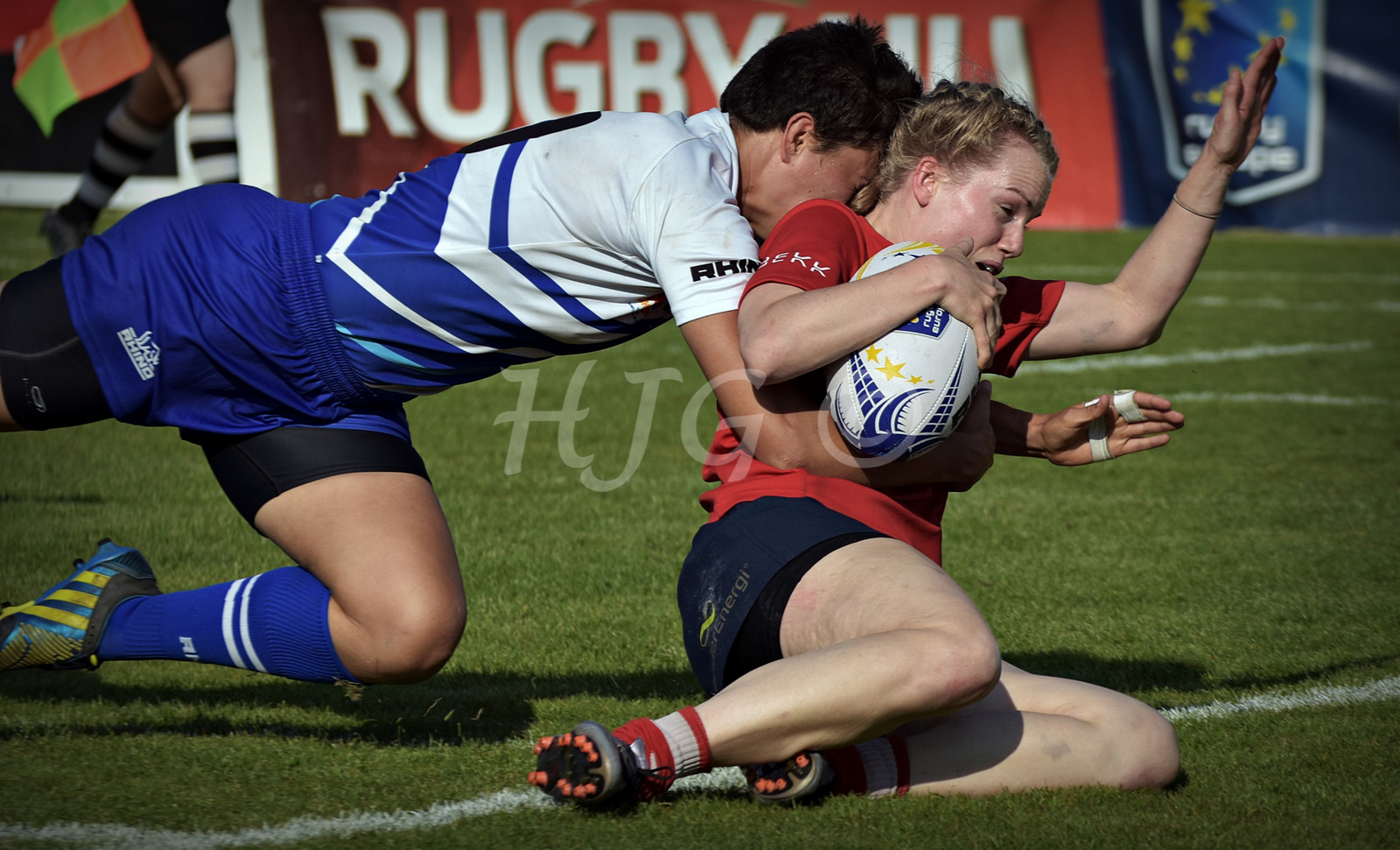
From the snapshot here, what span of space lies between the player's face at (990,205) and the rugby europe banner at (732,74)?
10.1 m

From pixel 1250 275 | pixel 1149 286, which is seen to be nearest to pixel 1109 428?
pixel 1149 286

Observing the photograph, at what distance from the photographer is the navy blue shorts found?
2.60 meters

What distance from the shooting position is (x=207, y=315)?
9.38 feet

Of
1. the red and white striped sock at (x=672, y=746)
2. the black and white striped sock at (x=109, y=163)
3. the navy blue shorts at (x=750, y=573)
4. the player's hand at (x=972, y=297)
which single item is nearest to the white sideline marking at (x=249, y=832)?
the red and white striped sock at (x=672, y=746)

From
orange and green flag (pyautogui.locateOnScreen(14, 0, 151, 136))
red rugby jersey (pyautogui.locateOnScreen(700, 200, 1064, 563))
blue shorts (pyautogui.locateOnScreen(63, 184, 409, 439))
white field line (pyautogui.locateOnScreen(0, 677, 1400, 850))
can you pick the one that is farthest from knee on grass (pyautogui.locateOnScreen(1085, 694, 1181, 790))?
orange and green flag (pyautogui.locateOnScreen(14, 0, 151, 136))

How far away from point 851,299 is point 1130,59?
12.8 meters

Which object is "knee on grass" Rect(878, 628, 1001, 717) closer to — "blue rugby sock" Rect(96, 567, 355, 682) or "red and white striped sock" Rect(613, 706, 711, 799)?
"red and white striped sock" Rect(613, 706, 711, 799)

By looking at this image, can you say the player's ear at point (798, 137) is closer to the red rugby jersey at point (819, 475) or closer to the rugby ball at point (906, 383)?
the red rugby jersey at point (819, 475)

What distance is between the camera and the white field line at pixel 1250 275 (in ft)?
36.5

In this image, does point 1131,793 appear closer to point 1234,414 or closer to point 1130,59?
point 1234,414

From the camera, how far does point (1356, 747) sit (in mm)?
3020

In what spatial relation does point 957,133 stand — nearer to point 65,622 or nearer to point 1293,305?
point 65,622

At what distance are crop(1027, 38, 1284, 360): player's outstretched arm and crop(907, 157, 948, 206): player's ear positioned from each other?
536mm

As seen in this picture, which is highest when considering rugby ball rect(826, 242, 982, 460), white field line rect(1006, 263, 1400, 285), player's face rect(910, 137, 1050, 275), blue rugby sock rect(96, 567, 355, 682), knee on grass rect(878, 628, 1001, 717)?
player's face rect(910, 137, 1050, 275)
